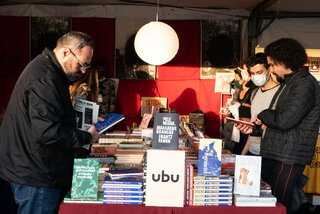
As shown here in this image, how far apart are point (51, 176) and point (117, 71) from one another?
4.20 m

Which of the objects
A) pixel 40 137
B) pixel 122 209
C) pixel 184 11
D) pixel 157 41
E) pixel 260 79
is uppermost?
pixel 184 11

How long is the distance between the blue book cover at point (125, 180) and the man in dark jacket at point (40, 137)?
0.27 m

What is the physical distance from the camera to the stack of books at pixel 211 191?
2004mm

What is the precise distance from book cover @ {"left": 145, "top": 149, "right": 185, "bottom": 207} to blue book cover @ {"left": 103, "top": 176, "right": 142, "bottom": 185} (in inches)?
3.2

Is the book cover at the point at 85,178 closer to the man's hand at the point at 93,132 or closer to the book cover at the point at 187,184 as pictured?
the man's hand at the point at 93,132

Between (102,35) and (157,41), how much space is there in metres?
2.06

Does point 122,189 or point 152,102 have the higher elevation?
point 152,102

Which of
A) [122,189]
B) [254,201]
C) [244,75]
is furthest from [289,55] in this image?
[244,75]

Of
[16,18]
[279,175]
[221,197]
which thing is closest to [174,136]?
[221,197]

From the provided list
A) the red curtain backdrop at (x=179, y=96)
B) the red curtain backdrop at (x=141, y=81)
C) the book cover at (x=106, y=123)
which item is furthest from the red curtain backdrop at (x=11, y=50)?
the book cover at (x=106, y=123)

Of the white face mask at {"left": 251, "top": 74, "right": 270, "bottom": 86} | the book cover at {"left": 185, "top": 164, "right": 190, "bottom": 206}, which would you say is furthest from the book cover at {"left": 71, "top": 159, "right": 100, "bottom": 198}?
the white face mask at {"left": 251, "top": 74, "right": 270, "bottom": 86}

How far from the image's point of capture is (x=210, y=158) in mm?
2041

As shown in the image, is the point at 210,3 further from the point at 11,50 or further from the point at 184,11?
the point at 11,50

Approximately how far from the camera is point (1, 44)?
19.4 ft
